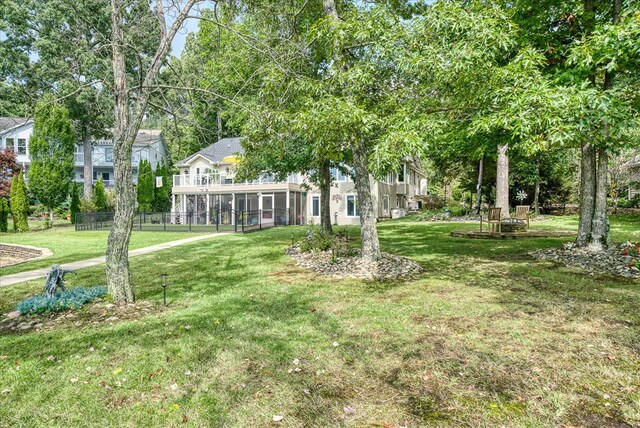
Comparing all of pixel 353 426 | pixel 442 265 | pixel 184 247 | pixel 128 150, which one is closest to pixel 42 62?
pixel 184 247

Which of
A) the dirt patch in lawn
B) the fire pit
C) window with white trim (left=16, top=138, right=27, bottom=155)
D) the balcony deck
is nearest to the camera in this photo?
the dirt patch in lawn

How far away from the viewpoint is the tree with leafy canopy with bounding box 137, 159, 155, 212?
Result: 30.3 meters

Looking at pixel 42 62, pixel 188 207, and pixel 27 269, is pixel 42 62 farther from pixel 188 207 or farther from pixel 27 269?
pixel 27 269

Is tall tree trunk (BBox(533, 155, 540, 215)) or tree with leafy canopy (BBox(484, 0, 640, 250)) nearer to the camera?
tree with leafy canopy (BBox(484, 0, 640, 250))

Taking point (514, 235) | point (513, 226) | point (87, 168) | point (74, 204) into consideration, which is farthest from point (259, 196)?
point (514, 235)

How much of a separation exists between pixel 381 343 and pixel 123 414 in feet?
8.75

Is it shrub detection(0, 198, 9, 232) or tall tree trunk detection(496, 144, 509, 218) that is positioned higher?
tall tree trunk detection(496, 144, 509, 218)

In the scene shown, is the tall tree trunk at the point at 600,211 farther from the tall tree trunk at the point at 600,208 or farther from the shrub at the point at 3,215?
the shrub at the point at 3,215

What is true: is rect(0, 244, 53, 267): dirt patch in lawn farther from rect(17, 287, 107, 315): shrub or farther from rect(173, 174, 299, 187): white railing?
rect(173, 174, 299, 187): white railing

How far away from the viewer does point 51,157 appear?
2372 cm

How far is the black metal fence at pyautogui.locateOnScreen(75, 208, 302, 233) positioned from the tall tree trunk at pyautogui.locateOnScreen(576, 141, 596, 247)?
14128mm

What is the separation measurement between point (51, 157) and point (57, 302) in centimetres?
2341

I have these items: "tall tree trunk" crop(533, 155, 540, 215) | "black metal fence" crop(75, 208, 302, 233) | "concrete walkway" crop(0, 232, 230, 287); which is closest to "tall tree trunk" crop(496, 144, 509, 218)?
"tall tree trunk" crop(533, 155, 540, 215)

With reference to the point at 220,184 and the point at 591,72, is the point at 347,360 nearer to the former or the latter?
the point at 591,72
